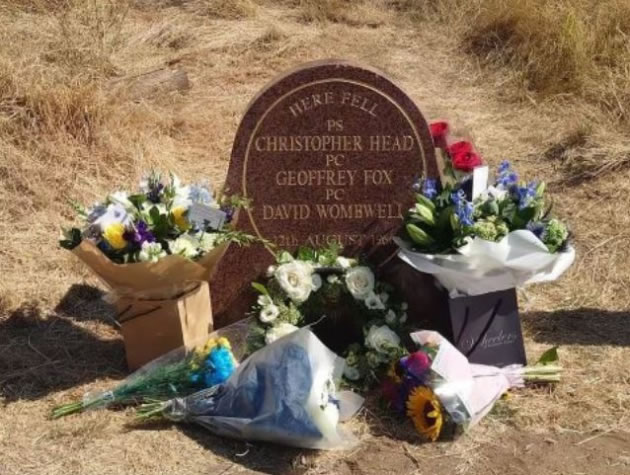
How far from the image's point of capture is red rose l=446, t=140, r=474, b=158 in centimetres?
528

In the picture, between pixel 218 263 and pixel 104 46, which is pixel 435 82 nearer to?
pixel 104 46

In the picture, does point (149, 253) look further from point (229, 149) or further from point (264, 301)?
point (229, 149)

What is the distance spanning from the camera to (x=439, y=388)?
149 inches

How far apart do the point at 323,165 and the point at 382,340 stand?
0.82 metres

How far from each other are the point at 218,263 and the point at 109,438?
3.22 feet

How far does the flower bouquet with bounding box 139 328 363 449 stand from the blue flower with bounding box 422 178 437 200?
2.64ft

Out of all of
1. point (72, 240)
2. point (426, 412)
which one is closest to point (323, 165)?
point (72, 240)

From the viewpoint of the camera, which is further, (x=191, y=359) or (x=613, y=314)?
(x=613, y=314)

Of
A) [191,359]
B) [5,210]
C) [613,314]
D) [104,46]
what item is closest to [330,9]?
[104,46]

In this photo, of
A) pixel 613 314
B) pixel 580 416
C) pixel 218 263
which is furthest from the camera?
pixel 613 314

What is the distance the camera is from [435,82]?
335 inches

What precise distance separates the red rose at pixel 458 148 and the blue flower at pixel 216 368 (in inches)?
73.6

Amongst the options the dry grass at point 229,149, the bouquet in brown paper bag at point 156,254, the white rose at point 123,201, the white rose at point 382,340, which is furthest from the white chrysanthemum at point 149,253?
the white rose at point 382,340

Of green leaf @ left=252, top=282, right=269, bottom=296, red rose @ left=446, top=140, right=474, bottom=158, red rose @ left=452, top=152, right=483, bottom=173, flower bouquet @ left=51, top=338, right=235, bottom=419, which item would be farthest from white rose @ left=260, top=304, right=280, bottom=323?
red rose @ left=446, top=140, right=474, bottom=158
